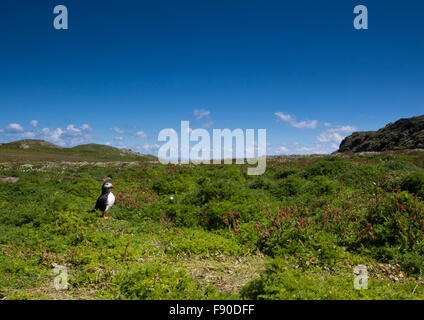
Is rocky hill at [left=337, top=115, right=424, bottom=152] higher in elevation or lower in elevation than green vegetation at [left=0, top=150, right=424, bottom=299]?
higher

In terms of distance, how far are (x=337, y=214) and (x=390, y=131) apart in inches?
2774

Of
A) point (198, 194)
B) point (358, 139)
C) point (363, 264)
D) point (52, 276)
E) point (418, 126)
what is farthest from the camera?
point (358, 139)

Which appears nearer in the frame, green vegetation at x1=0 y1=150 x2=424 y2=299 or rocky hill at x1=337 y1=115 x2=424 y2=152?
green vegetation at x1=0 y1=150 x2=424 y2=299

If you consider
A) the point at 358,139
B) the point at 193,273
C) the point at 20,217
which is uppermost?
the point at 358,139

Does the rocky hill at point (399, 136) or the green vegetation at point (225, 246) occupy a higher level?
the rocky hill at point (399, 136)

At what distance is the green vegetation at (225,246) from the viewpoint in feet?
19.3

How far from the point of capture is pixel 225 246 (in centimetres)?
853

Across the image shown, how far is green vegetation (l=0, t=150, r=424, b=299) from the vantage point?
5.88 m

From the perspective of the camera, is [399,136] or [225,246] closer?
[225,246]

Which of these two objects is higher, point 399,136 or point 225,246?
point 399,136

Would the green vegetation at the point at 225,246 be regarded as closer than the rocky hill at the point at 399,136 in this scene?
Yes
